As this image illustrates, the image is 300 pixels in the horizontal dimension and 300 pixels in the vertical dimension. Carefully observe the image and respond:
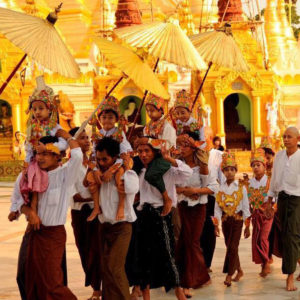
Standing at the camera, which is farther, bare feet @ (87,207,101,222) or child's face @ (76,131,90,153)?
child's face @ (76,131,90,153)

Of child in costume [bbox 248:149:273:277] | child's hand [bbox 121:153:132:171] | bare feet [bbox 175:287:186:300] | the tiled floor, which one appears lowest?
the tiled floor

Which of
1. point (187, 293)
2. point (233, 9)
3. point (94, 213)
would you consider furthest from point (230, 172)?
point (233, 9)

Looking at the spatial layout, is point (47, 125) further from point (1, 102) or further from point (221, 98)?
point (1, 102)

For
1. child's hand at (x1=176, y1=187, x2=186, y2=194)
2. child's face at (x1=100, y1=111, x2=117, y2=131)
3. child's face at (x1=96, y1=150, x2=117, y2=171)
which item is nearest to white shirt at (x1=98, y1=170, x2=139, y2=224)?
child's face at (x1=96, y1=150, x2=117, y2=171)

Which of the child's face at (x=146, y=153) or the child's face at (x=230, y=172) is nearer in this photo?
the child's face at (x=146, y=153)

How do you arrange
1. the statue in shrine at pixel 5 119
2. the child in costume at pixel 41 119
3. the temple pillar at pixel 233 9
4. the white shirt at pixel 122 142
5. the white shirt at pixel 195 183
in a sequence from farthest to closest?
1. the statue in shrine at pixel 5 119
2. the temple pillar at pixel 233 9
3. the white shirt at pixel 195 183
4. the white shirt at pixel 122 142
5. the child in costume at pixel 41 119

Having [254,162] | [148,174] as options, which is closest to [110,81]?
[254,162]

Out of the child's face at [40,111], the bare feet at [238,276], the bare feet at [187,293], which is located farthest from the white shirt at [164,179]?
the bare feet at [238,276]

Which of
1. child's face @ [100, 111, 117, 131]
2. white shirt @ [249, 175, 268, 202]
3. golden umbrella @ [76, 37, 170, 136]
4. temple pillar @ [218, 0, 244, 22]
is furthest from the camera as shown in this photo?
temple pillar @ [218, 0, 244, 22]

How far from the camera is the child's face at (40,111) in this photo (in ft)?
19.5

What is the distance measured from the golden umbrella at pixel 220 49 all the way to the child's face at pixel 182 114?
427 mm

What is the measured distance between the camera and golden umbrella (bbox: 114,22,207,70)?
6461 mm

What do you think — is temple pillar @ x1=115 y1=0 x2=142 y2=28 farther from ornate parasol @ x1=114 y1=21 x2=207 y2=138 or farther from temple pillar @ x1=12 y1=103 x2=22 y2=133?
ornate parasol @ x1=114 y1=21 x2=207 y2=138

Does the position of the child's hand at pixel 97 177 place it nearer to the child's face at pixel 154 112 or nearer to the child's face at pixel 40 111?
the child's face at pixel 40 111
